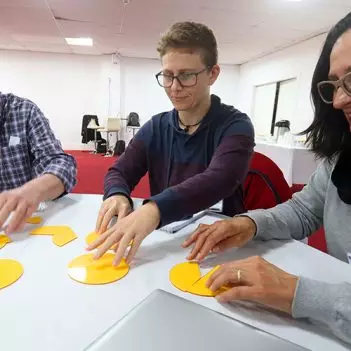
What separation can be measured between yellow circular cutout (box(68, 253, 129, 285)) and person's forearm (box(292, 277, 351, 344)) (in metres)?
0.33

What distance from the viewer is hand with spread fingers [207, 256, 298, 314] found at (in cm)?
49

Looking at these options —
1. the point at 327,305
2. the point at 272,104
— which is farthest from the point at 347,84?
the point at 272,104

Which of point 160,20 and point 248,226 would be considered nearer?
point 248,226

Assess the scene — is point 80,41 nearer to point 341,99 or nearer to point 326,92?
point 326,92

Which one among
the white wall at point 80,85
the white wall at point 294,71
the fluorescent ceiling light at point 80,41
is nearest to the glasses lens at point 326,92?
the white wall at point 294,71

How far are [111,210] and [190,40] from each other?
66 cm

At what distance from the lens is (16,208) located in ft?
2.52

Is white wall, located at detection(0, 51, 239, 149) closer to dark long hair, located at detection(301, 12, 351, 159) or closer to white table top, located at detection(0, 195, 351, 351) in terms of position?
dark long hair, located at detection(301, 12, 351, 159)

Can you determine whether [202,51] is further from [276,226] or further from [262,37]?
[262,37]

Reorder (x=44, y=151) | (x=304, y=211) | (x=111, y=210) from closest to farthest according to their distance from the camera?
(x=111, y=210), (x=304, y=211), (x=44, y=151)

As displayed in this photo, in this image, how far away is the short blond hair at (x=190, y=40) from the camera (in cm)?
103

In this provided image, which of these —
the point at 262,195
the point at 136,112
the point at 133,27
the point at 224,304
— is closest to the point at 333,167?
the point at 262,195

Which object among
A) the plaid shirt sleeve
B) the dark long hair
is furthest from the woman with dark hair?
the plaid shirt sleeve

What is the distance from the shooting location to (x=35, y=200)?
829 mm
